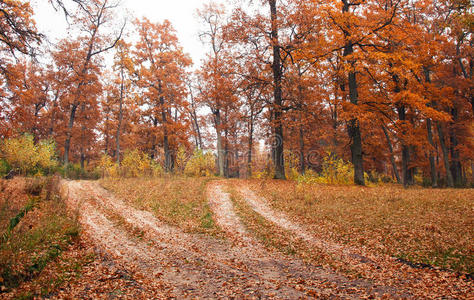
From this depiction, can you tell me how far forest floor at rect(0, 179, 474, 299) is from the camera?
417 cm

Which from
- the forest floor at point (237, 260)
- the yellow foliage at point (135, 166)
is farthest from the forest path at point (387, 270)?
the yellow foliage at point (135, 166)

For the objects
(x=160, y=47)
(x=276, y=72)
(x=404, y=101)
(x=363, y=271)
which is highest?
(x=160, y=47)

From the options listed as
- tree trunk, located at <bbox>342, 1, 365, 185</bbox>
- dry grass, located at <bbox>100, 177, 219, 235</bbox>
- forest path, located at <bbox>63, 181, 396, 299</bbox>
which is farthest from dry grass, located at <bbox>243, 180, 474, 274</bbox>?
tree trunk, located at <bbox>342, 1, 365, 185</bbox>

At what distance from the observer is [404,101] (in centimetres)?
1350

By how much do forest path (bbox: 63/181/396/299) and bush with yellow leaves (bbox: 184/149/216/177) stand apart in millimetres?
10779

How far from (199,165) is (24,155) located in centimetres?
1023

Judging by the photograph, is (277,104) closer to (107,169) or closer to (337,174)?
(337,174)

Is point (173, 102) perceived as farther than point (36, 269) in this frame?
Yes

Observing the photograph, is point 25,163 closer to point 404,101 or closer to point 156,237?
point 156,237

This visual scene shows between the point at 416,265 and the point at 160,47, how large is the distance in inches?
1032

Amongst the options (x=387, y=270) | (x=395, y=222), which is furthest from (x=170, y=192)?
(x=387, y=270)

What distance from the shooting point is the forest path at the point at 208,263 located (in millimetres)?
4215

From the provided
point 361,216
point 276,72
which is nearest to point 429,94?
point 276,72

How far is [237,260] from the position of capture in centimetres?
559
